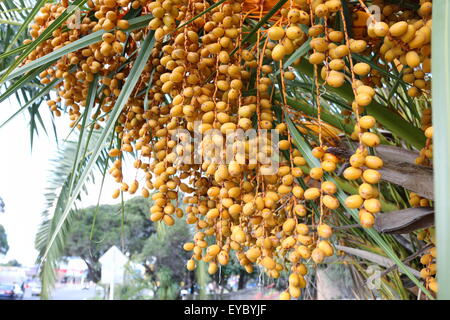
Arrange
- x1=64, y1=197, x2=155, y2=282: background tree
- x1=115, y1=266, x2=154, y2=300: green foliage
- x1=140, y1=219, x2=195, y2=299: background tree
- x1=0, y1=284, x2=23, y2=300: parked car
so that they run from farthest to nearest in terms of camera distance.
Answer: x1=64, y1=197, x2=155, y2=282: background tree, x1=140, y1=219, x2=195, y2=299: background tree, x1=115, y1=266, x2=154, y2=300: green foliage, x1=0, y1=284, x2=23, y2=300: parked car

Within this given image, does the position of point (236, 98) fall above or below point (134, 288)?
above

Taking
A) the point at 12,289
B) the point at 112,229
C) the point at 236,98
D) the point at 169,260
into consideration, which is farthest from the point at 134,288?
the point at 236,98

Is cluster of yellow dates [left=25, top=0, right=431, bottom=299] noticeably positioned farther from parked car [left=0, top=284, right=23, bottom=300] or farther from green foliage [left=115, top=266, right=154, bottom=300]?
parked car [left=0, top=284, right=23, bottom=300]

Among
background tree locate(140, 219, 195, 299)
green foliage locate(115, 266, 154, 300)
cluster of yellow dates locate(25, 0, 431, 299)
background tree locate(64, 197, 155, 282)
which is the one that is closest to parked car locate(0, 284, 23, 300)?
background tree locate(64, 197, 155, 282)

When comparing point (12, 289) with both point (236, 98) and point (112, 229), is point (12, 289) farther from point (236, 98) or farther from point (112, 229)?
point (236, 98)

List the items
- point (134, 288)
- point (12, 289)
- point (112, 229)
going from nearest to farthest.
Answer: point (12, 289), point (134, 288), point (112, 229)

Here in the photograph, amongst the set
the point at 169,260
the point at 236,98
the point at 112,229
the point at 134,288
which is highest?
the point at 112,229

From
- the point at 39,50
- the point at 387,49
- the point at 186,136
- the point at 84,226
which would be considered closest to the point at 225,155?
the point at 186,136

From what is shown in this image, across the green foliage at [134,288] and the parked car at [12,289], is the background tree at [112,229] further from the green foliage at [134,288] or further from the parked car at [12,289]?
the parked car at [12,289]

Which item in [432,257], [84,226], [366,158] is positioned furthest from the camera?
[84,226]
